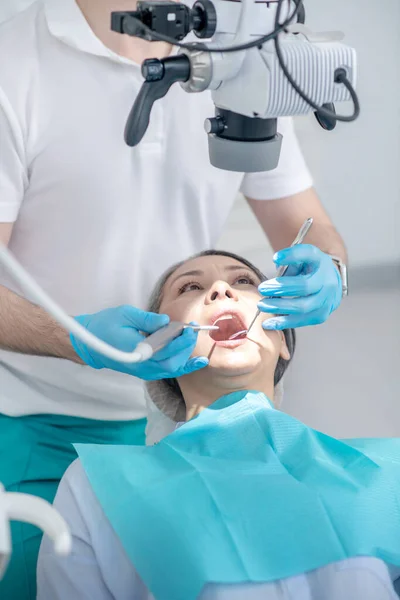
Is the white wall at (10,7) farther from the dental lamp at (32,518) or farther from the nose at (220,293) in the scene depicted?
the dental lamp at (32,518)

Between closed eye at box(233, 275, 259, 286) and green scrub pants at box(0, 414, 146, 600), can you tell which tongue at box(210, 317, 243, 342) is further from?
green scrub pants at box(0, 414, 146, 600)

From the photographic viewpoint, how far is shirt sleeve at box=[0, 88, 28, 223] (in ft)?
5.45

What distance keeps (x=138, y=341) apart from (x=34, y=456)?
514 millimetres

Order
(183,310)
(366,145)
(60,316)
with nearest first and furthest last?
(60,316), (183,310), (366,145)

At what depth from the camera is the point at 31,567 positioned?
1665mm

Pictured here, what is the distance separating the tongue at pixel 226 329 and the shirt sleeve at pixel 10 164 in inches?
18.5

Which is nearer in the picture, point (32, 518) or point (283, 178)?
point (32, 518)

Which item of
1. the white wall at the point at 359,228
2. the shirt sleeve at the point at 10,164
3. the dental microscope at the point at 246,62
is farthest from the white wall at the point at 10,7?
the white wall at the point at 359,228

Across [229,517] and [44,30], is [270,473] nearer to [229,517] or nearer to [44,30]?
[229,517]

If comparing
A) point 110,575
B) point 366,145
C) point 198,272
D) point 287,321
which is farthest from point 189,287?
point 366,145

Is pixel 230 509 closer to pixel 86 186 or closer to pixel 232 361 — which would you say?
pixel 232 361

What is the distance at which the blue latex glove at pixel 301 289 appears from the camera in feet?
5.07

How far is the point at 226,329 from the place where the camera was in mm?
1688

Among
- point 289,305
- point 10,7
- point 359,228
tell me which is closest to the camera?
point 289,305
